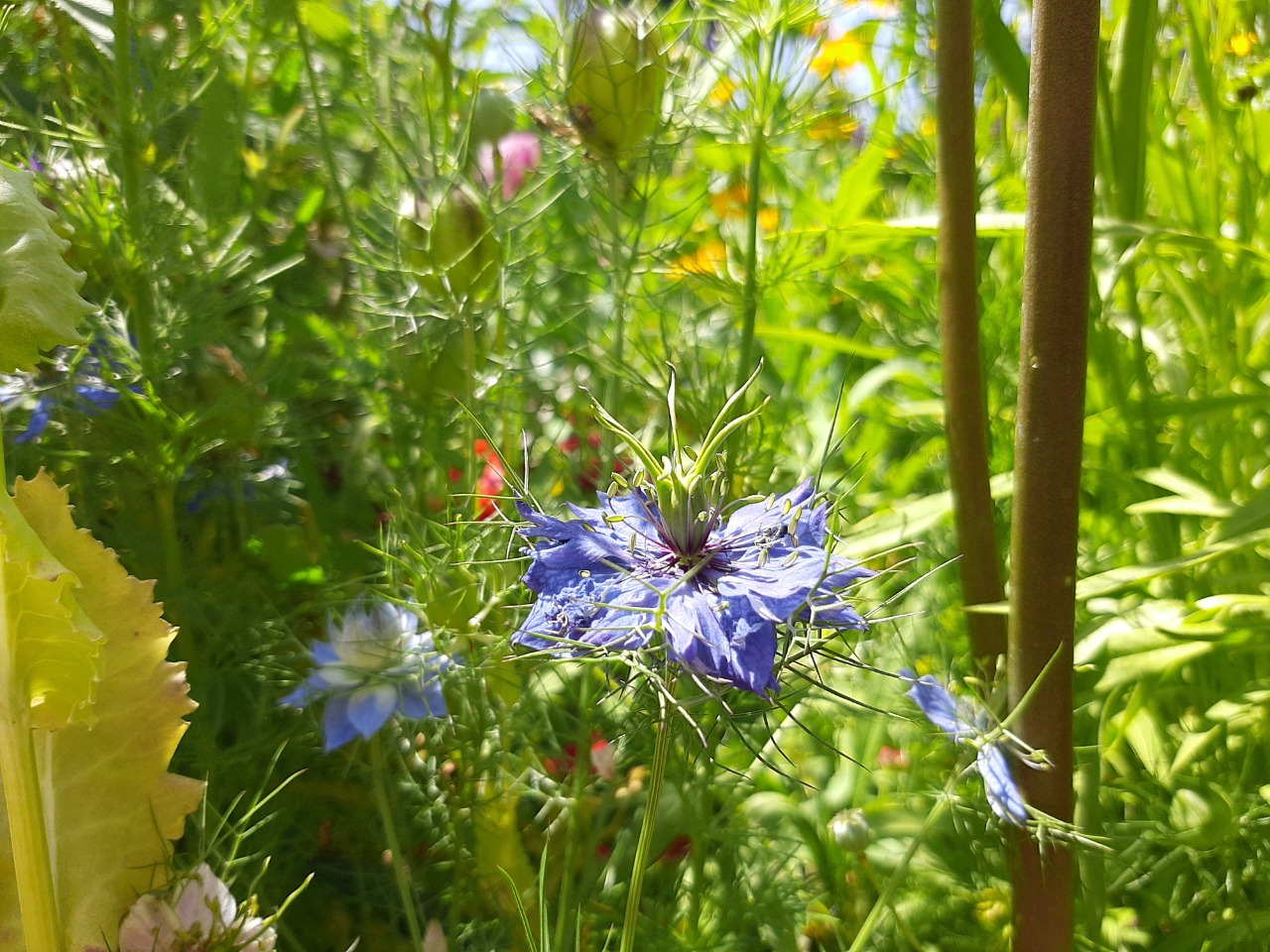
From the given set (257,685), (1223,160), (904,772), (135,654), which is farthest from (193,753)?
(1223,160)

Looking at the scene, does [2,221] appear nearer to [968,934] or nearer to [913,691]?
[913,691]

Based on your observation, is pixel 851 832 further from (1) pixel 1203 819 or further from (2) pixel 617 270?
(2) pixel 617 270

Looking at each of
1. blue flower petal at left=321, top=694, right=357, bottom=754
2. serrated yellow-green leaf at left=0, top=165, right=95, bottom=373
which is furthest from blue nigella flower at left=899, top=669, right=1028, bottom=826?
serrated yellow-green leaf at left=0, top=165, right=95, bottom=373

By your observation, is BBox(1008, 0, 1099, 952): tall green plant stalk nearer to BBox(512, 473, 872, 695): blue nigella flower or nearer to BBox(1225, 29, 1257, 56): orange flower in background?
BBox(512, 473, 872, 695): blue nigella flower

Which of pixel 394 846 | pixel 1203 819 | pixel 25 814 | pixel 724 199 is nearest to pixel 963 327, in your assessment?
pixel 1203 819

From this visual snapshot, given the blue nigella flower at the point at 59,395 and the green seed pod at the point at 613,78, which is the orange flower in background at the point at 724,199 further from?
the blue nigella flower at the point at 59,395

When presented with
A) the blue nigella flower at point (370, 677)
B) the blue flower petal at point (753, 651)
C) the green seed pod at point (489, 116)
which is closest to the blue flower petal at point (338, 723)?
the blue nigella flower at point (370, 677)
